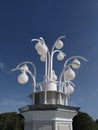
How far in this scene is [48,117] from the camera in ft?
15.5

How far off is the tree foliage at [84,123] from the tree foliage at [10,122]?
5.66m

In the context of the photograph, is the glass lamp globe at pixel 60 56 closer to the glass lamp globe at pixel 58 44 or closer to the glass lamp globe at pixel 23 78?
the glass lamp globe at pixel 58 44

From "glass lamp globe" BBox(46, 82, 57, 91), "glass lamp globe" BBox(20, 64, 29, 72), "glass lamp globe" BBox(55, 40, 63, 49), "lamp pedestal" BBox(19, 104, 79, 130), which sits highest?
"glass lamp globe" BBox(55, 40, 63, 49)

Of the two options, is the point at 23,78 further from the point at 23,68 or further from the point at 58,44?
the point at 58,44

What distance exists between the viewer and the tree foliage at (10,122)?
71.5 ft


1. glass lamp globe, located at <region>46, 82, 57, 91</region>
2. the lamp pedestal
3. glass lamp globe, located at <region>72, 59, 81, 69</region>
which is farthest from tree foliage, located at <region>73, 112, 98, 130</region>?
the lamp pedestal

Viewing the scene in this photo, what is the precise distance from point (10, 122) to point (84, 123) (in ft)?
24.8

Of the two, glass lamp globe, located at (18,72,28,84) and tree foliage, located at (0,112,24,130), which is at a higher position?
tree foliage, located at (0,112,24,130)

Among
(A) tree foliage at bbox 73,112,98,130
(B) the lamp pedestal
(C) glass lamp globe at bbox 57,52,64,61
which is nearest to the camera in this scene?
(B) the lamp pedestal

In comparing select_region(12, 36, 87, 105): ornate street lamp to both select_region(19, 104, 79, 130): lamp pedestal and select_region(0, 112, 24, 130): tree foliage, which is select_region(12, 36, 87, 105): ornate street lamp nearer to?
select_region(19, 104, 79, 130): lamp pedestal

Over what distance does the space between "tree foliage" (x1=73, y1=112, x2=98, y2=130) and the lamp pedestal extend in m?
15.3

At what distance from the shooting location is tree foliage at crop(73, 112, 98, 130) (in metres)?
19.2

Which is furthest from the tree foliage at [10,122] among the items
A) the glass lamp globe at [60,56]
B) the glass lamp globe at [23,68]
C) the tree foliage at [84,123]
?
the glass lamp globe at [23,68]

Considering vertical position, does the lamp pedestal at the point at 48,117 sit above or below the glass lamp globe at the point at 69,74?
below
